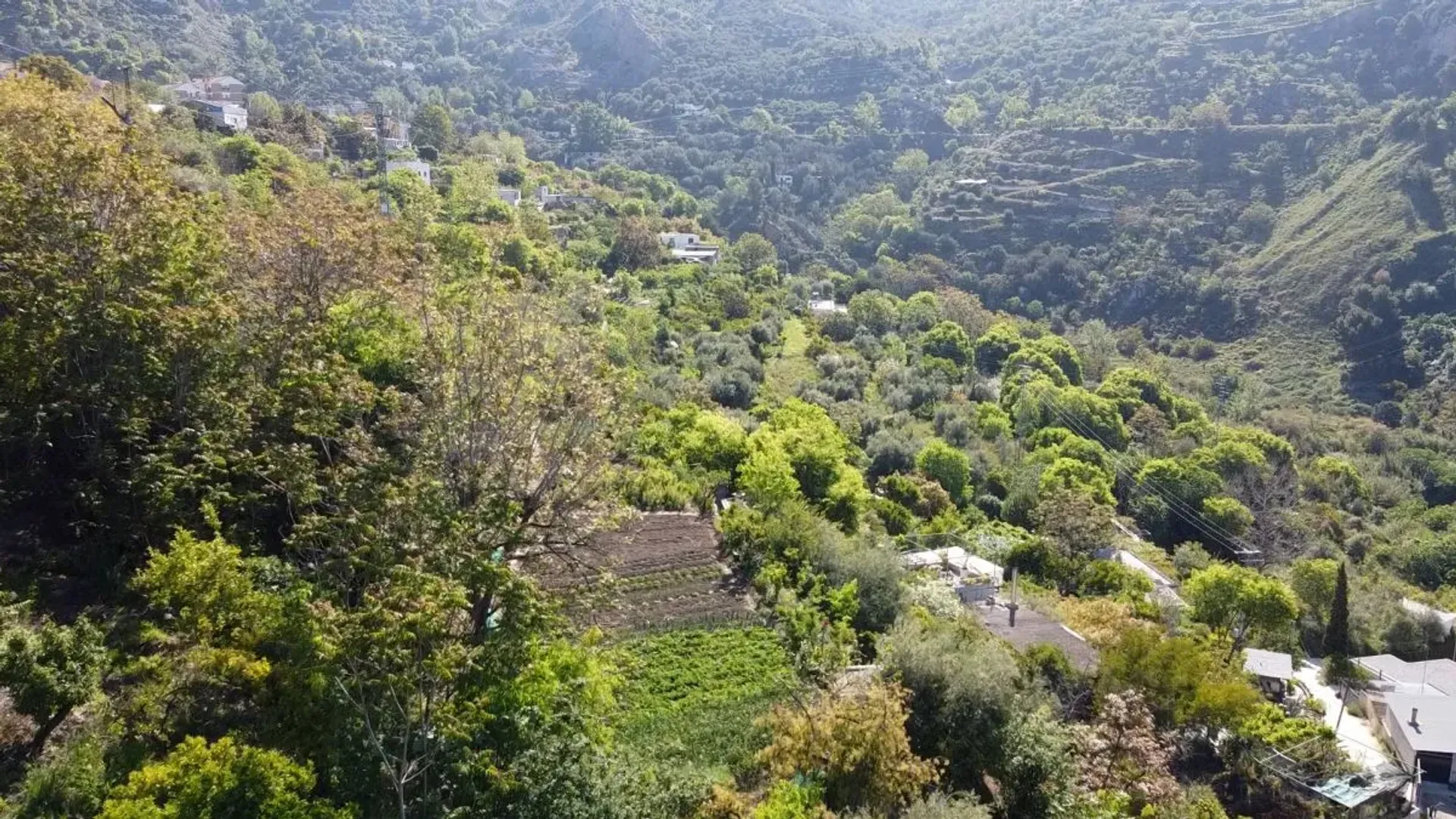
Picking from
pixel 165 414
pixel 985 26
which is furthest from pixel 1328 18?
pixel 165 414

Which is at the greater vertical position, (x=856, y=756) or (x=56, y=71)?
(x=56, y=71)

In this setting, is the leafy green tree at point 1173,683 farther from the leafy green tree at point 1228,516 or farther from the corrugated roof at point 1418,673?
the leafy green tree at point 1228,516

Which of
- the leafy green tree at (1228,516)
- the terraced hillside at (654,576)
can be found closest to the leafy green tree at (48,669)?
the terraced hillside at (654,576)

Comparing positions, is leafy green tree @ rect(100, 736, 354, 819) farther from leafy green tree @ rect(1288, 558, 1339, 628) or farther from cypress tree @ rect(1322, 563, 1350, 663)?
leafy green tree @ rect(1288, 558, 1339, 628)

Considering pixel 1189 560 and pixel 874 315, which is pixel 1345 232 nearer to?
pixel 874 315

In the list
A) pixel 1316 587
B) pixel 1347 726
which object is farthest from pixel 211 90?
pixel 1347 726

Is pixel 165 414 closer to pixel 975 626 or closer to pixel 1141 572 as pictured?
pixel 975 626
